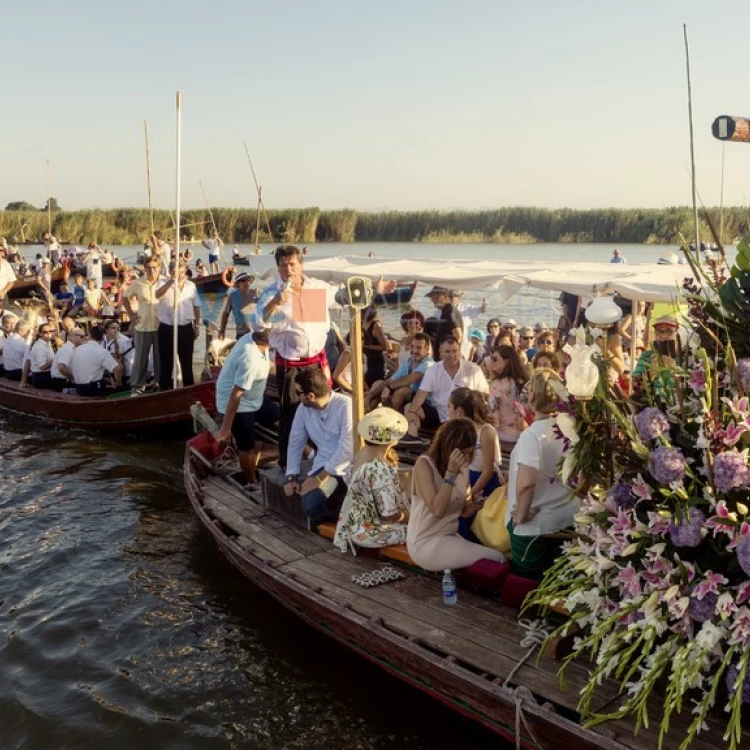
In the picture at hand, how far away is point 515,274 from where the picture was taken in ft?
36.2

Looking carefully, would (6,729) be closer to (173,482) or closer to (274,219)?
(173,482)

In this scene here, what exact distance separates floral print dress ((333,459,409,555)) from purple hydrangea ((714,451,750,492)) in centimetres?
291

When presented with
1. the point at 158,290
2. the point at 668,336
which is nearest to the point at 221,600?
the point at 668,336

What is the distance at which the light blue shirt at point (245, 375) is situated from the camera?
8.19 m

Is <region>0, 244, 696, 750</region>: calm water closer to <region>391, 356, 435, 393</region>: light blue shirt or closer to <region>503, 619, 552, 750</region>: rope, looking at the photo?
<region>503, 619, 552, 750</region>: rope

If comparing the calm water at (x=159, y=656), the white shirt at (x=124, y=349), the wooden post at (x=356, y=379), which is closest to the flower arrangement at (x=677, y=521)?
the calm water at (x=159, y=656)

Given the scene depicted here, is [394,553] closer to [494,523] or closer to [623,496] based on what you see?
[494,523]

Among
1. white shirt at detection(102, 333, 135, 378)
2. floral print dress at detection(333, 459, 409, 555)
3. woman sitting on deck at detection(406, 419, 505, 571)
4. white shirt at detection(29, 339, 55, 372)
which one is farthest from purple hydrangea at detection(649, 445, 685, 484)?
white shirt at detection(29, 339, 55, 372)

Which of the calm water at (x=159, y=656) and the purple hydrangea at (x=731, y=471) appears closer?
the purple hydrangea at (x=731, y=471)

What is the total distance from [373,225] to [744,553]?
5401 centimetres

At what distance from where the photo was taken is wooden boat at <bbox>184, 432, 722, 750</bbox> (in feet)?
13.1

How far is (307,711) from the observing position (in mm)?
5570

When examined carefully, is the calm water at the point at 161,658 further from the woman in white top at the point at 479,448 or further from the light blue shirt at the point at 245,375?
the light blue shirt at the point at 245,375

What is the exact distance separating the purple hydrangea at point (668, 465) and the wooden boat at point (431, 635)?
1.22 m
